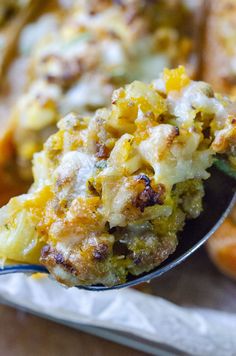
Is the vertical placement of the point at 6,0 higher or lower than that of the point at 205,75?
higher

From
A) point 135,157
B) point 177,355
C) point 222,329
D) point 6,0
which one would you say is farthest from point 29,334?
point 6,0

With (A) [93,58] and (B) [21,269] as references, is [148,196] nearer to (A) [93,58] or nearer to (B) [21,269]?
(B) [21,269]

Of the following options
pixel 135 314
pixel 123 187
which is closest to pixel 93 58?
pixel 135 314

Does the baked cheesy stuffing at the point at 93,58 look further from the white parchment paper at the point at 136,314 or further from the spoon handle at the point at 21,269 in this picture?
the spoon handle at the point at 21,269

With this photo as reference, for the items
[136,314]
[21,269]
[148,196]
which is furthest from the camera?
[136,314]

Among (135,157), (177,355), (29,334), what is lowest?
(177,355)

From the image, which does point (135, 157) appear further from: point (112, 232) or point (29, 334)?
point (29, 334)

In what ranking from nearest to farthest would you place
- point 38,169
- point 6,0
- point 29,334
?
point 38,169
point 29,334
point 6,0

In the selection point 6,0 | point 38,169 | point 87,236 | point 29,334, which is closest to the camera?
point 87,236
